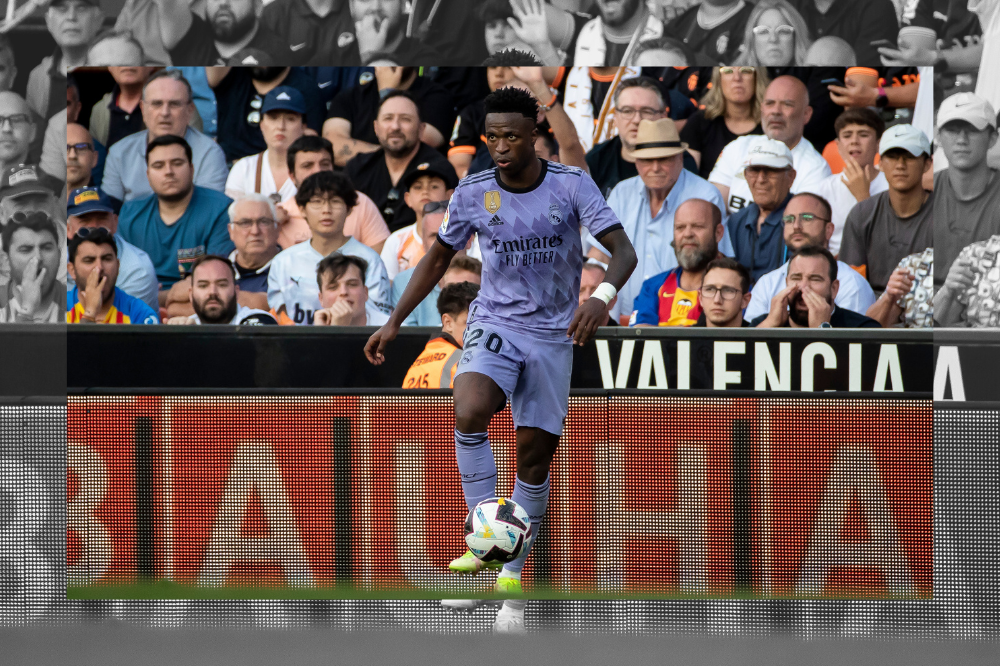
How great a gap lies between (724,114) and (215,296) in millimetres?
3498

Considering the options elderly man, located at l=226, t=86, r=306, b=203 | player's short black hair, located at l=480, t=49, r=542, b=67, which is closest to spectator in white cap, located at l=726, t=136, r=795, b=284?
player's short black hair, located at l=480, t=49, r=542, b=67

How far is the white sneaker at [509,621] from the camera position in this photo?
564 cm

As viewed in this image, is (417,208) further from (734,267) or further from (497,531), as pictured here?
(497,531)

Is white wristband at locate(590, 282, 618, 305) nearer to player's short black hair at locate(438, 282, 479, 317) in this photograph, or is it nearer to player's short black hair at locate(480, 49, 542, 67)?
player's short black hair at locate(438, 282, 479, 317)

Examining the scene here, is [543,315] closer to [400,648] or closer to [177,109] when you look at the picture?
[400,648]

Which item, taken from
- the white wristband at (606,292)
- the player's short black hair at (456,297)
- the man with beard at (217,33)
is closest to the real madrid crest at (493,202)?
the white wristband at (606,292)

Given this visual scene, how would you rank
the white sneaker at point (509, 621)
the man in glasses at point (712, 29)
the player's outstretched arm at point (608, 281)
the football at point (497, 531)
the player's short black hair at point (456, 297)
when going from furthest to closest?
the man in glasses at point (712, 29) < the player's short black hair at point (456, 297) < the white sneaker at point (509, 621) < the football at point (497, 531) < the player's outstretched arm at point (608, 281)

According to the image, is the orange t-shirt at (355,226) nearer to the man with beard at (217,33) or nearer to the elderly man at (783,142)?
the man with beard at (217,33)

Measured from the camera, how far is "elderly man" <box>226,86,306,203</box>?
7055 mm

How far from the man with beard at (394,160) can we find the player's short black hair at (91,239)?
161 centimetres

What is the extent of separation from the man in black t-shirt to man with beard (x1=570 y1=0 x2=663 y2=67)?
1.50 meters

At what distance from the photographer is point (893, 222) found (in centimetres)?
682

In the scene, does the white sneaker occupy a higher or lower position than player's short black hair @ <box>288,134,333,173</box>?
lower

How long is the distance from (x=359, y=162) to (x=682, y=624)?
354 cm
